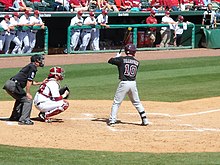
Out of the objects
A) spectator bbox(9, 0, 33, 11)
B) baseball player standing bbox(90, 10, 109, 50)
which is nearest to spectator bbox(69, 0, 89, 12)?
baseball player standing bbox(90, 10, 109, 50)

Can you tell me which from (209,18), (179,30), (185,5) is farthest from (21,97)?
(185,5)

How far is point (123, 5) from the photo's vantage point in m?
28.3

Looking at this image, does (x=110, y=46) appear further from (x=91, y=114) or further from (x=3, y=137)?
(x=3, y=137)

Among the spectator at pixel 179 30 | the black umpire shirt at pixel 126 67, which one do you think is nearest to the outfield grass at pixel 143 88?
→ the spectator at pixel 179 30

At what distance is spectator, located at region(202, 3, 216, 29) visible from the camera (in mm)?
29375

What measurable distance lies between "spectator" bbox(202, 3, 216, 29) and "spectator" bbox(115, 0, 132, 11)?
364 cm

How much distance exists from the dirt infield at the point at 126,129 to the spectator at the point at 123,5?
1221cm

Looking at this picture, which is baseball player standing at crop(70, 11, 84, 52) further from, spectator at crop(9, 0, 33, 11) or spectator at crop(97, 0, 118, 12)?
spectator at crop(97, 0, 118, 12)

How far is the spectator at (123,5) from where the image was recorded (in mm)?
28000

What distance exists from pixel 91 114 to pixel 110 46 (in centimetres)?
1236

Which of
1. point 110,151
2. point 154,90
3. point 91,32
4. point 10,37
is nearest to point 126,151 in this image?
point 110,151

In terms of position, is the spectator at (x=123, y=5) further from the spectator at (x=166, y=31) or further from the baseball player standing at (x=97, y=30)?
the baseball player standing at (x=97, y=30)

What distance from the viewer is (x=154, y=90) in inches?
695

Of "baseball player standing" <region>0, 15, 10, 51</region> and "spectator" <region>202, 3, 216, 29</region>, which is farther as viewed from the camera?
"spectator" <region>202, 3, 216, 29</region>
